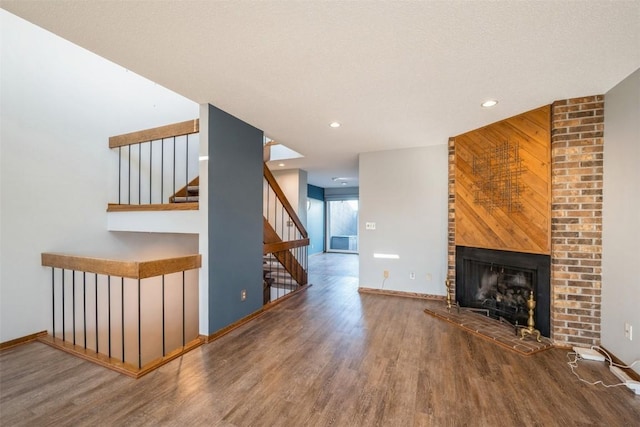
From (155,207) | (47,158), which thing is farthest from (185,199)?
(47,158)

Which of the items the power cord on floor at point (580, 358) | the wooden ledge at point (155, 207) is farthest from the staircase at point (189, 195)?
the power cord on floor at point (580, 358)

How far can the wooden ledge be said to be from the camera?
2.85 meters

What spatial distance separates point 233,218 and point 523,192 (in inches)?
130

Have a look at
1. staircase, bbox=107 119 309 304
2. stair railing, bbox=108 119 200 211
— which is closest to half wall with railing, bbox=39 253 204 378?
staircase, bbox=107 119 309 304

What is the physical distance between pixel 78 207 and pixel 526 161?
17.0 ft

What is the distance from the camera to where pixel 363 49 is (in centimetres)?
185

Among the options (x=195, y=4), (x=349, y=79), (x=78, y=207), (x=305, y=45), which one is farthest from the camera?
(x=78, y=207)

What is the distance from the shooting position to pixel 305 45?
181 cm

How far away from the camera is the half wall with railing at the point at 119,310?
231 centimetres

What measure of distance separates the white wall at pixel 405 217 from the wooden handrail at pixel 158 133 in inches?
Answer: 111

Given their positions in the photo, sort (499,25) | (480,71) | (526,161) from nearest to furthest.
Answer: (499,25), (480,71), (526,161)

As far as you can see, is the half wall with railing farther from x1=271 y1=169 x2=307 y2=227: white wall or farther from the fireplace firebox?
the fireplace firebox

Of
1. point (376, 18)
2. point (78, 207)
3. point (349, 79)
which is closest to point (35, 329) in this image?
point (78, 207)

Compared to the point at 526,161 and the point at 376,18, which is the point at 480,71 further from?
the point at 526,161
